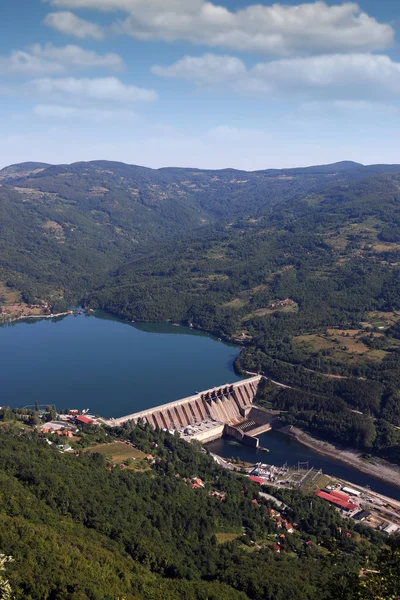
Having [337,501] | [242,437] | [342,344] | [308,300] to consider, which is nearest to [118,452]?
[242,437]

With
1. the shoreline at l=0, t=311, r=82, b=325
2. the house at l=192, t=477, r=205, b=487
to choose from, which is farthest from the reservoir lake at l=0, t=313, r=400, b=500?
the house at l=192, t=477, r=205, b=487

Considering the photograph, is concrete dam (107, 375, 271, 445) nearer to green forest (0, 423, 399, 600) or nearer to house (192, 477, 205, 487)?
green forest (0, 423, 399, 600)

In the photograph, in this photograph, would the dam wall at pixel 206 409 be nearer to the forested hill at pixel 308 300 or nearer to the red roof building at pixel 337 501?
the forested hill at pixel 308 300

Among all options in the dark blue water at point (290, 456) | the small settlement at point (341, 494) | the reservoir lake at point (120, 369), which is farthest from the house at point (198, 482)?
the reservoir lake at point (120, 369)

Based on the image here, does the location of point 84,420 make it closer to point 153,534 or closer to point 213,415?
point 213,415

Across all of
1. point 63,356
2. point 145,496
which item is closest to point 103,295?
point 63,356

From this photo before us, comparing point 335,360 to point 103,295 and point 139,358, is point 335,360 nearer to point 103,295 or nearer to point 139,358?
point 139,358

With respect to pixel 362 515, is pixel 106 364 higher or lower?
higher
